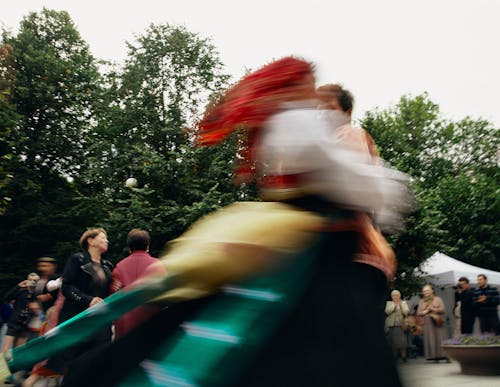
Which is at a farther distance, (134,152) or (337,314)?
(134,152)

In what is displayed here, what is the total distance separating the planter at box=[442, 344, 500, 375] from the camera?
385 inches

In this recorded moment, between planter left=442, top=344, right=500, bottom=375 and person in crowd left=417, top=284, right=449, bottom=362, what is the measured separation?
3.64 m

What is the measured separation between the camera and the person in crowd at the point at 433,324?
1406 centimetres

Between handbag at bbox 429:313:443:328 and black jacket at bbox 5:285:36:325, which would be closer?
black jacket at bbox 5:285:36:325

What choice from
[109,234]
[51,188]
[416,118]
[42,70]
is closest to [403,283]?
[109,234]

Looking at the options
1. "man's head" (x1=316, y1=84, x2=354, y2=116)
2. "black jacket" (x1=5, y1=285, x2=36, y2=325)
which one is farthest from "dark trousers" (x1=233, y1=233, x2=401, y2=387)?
"black jacket" (x1=5, y1=285, x2=36, y2=325)

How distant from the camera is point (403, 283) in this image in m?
23.5

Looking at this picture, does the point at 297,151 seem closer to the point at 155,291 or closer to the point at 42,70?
the point at 155,291

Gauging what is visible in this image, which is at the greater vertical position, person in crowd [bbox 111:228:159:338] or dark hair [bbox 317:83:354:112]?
dark hair [bbox 317:83:354:112]

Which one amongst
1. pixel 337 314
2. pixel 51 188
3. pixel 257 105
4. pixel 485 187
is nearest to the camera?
pixel 337 314

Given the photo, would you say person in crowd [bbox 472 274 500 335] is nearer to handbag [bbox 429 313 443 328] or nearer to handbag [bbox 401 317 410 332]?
handbag [bbox 429 313 443 328]

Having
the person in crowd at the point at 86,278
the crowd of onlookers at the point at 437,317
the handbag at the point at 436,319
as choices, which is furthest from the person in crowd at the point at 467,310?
the person in crowd at the point at 86,278

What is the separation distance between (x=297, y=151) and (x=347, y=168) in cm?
13

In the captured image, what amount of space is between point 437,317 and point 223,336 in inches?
540
